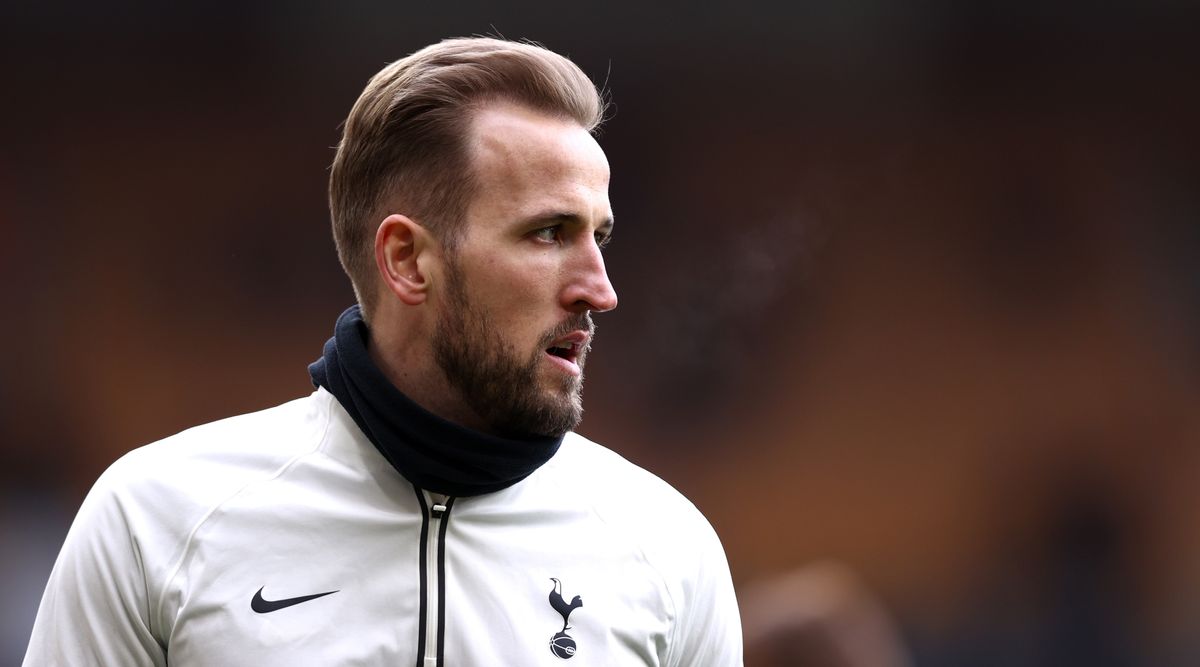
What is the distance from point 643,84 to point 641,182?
17.2 inches

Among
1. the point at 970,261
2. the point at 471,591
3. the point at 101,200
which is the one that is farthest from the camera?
the point at 970,261

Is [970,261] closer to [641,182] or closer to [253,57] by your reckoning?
[641,182]

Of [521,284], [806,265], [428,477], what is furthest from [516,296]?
[806,265]

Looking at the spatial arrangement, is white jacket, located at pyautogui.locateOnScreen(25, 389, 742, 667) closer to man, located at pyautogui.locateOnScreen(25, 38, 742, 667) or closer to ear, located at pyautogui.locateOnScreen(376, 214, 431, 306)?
man, located at pyautogui.locateOnScreen(25, 38, 742, 667)

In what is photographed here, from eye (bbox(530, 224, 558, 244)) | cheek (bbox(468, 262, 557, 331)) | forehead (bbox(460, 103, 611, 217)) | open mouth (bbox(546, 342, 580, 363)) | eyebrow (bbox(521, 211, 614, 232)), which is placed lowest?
open mouth (bbox(546, 342, 580, 363))

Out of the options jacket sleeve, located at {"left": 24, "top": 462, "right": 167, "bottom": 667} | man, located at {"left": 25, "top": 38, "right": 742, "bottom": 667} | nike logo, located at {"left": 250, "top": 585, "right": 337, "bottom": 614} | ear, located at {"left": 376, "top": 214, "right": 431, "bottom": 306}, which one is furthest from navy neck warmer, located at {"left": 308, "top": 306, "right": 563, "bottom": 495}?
jacket sleeve, located at {"left": 24, "top": 462, "right": 167, "bottom": 667}

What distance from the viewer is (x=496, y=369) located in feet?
5.91

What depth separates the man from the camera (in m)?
1.69

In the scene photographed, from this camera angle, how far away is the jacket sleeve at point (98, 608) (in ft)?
5.41

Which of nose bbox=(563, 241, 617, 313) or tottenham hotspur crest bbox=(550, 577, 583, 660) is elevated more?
nose bbox=(563, 241, 617, 313)

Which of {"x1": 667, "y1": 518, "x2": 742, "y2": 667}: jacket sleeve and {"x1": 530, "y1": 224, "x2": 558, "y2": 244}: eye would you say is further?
{"x1": 667, "y1": 518, "x2": 742, "y2": 667}: jacket sleeve

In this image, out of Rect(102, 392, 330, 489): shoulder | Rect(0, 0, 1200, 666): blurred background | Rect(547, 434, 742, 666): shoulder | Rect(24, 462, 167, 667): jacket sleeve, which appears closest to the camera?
Rect(24, 462, 167, 667): jacket sleeve

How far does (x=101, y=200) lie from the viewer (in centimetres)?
579

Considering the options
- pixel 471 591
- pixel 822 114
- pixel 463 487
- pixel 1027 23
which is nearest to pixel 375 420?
pixel 463 487
